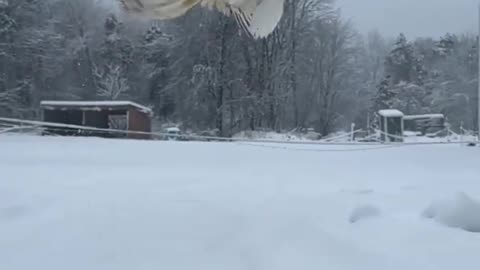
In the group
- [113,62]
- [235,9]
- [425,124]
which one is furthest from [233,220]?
[113,62]

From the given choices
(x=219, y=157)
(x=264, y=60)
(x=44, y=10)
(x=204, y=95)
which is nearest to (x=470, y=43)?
(x=264, y=60)

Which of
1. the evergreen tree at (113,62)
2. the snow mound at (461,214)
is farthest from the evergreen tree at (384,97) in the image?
the snow mound at (461,214)

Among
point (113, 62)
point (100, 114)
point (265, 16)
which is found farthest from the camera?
point (113, 62)

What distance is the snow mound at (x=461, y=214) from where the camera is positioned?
2502 millimetres

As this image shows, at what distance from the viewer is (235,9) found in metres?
1.68

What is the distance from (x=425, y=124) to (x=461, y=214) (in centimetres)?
1173

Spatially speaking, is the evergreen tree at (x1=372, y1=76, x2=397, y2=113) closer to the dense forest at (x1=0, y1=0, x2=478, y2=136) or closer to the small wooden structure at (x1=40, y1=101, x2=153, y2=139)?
the dense forest at (x1=0, y1=0, x2=478, y2=136)

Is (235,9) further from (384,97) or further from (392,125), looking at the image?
(384,97)

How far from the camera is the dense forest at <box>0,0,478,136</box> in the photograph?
17750 mm

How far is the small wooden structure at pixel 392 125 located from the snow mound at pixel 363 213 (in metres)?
7.79

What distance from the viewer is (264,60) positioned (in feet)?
59.5

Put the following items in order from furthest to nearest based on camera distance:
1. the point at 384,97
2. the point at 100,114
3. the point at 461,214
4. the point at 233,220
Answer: the point at 384,97
the point at 100,114
the point at 233,220
the point at 461,214

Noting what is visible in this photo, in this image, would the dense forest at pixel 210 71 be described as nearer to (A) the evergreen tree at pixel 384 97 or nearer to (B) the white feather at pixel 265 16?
→ (A) the evergreen tree at pixel 384 97

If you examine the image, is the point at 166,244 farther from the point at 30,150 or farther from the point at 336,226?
the point at 30,150
